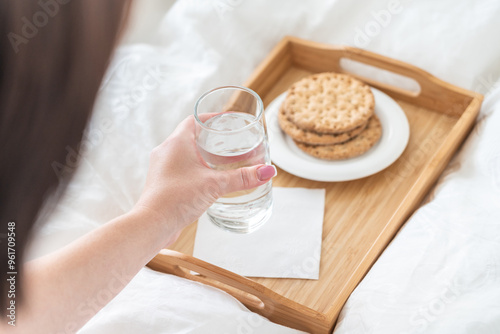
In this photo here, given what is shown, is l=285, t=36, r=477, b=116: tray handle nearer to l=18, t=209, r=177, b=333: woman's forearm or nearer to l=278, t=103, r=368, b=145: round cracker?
l=278, t=103, r=368, b=145: round cracker

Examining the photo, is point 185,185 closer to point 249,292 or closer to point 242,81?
point 249,292

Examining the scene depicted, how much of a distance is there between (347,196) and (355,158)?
Result: 7 centimetres

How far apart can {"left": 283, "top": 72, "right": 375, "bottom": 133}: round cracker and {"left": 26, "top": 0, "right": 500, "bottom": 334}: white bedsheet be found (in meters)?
0.15

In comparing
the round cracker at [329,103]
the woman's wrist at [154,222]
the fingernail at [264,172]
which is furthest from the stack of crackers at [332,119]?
the woman's wrist at [154,222]

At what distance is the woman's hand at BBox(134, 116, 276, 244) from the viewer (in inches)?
30.1

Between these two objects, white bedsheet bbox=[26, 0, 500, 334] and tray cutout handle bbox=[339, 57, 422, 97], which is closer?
white bedsheet bbox=[26, 0, 500, 334]

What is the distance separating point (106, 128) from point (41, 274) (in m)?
0.44

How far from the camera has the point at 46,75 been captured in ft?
1.43

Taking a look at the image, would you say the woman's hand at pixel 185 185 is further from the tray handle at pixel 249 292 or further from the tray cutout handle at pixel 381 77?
the tray cutout handle at pixel 381 77

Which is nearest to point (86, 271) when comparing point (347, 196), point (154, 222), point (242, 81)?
point (154, 222)

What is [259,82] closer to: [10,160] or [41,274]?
[41,274]

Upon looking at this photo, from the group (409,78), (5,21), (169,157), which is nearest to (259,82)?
(409,78)

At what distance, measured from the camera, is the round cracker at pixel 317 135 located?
102 centimetres

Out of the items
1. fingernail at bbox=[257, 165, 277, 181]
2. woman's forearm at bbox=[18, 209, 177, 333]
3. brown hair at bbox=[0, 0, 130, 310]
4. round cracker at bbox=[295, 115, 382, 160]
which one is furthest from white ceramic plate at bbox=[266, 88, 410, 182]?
brown hair at bbox=[0, 0, 130, 310]
